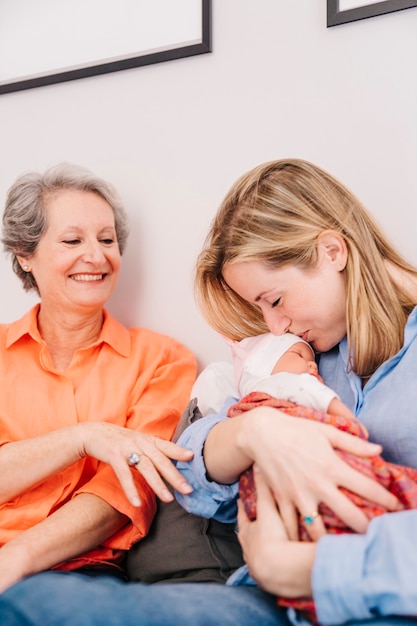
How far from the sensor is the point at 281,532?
1.01m

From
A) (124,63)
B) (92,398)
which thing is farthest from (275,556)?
(124,63)

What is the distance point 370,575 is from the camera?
34.4 inches

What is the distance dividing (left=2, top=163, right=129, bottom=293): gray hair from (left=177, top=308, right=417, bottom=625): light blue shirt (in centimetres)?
79

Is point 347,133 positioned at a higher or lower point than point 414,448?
higher

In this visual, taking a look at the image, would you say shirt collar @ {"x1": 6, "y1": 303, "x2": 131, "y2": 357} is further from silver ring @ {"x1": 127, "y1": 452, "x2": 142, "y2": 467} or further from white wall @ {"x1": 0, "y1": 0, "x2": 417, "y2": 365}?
silver ring @ {"x1": 127, "y1": 452, "x2": 142, "y2": 467}

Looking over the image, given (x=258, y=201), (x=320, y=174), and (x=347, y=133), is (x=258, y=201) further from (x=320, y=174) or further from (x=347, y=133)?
(x=347, y=133)

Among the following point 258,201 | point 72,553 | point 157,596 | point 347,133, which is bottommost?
point 72,553

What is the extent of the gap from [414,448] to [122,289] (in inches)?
47.5

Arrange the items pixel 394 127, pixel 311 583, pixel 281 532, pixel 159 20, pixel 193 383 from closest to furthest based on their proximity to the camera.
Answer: pixel 311 583 < pixel 281 532 < pixel 394 127 < pixel 193 383 < pixel 159 20

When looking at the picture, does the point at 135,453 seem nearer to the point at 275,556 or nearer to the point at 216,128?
the point at 275,556

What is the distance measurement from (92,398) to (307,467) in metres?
0.82

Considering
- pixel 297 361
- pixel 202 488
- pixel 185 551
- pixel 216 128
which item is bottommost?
pixel 185 551

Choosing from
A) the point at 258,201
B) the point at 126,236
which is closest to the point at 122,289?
the point at 126,236

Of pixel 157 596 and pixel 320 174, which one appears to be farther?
pixel 320 174
